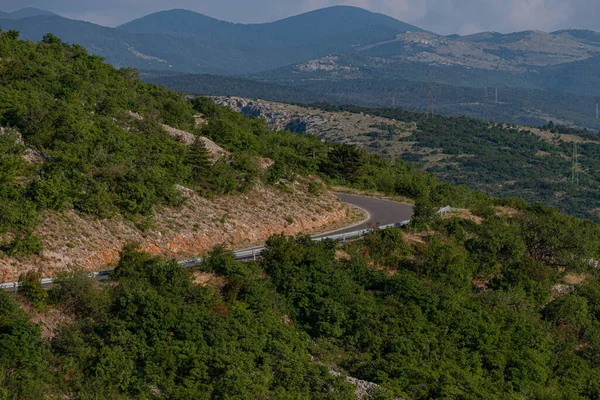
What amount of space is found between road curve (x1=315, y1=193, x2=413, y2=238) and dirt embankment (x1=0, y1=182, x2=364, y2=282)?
91 centimetres

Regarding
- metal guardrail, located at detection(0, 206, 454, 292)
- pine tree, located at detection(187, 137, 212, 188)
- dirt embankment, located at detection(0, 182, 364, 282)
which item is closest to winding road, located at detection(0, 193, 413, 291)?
metal guardrail, located at detection(0, 206, 454, 292)

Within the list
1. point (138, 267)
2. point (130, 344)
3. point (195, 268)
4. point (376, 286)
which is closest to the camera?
point (130, 344)

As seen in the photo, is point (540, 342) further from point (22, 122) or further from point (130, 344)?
point (22, 122)

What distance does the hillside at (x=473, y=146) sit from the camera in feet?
406

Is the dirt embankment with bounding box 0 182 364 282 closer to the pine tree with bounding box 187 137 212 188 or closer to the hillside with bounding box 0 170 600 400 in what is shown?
the pine tree with bounding box 187 137 212 188

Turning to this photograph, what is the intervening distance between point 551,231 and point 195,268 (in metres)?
16.8

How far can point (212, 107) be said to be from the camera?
56906 mm

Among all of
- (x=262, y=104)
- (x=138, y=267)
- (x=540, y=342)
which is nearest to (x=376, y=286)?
(x=540, y=342)

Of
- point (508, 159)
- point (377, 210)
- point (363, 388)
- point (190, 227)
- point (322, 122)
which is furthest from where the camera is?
point (322, 122)

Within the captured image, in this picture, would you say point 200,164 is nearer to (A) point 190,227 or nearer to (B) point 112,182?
(A) point 190,227

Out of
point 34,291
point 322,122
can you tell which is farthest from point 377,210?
point 322,122

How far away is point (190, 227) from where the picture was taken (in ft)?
102

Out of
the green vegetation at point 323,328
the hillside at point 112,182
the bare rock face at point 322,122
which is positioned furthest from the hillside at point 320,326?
the bare rock face at point 322,122

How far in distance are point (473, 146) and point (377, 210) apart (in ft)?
368
